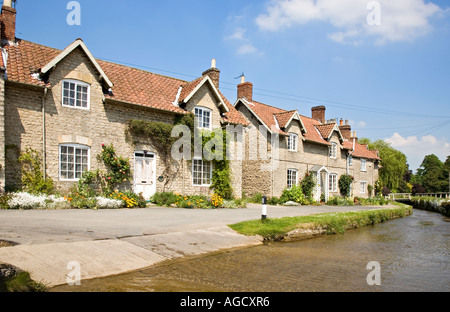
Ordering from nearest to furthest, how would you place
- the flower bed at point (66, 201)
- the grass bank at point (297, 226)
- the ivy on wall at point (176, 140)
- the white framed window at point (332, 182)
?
the grass bank at point (297, 226) → the flower bed at point (66, 201) → the ivy on wall at point (176, 140) → the white framed window at point (332, 182)

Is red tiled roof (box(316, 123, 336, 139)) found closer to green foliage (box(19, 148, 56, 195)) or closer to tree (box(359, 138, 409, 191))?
tree (box(359, 138, 409, 191))

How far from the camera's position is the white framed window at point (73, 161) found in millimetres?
15539

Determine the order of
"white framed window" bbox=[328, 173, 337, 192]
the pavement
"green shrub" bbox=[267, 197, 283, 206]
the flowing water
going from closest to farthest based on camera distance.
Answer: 1. the flowing water
2. the pavement
3. "green shrub" bbox=[267, 197, 283, 206]
4. "white framed window" bbox=[328, 173, 337, 192]

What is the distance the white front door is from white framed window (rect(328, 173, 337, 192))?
19.4 meters

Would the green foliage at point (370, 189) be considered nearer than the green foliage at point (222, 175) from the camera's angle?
No

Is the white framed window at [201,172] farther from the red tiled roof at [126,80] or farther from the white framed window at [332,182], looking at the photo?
the white framed window at [332,182]

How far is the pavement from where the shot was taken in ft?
19.6

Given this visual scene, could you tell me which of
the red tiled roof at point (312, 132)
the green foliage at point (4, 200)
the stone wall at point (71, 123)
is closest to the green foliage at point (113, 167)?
the stone wall at point (71, 123)

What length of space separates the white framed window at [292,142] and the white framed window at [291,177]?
173 cm

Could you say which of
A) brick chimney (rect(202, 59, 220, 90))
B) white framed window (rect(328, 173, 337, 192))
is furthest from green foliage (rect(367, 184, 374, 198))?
brick chimney (rect(202, 59, 220, 90))

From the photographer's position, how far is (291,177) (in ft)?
90.0
